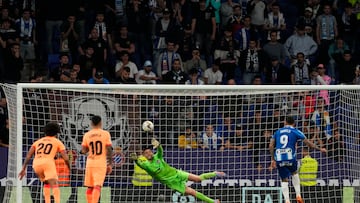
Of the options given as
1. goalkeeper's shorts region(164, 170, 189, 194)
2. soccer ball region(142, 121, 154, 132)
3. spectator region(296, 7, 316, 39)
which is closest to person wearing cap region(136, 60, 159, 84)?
spectator region(296, 7, 316, 39)

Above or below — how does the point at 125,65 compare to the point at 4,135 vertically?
above

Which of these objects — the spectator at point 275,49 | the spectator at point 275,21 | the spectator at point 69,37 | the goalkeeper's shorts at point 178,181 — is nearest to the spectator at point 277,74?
the spectator at point 275,49

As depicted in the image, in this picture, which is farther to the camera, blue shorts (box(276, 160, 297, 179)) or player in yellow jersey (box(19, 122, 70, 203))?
blue shorts (box(276, 160, 297, 179))

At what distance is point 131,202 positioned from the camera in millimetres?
23047

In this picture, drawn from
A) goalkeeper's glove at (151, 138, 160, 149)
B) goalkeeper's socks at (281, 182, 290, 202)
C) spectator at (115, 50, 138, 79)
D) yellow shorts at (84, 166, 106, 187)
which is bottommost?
goalkeeper's socks at (281, 182, 290, 202)

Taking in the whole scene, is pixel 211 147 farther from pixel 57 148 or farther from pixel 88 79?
pixel 88 79

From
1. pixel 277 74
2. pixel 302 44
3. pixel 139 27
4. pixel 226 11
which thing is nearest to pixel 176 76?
pixel 139 27

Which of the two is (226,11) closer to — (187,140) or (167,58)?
(167,58)

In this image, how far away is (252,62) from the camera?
28062 mm

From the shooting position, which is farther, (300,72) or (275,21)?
(275,21)

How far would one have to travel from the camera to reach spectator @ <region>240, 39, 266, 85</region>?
28031 millimetres

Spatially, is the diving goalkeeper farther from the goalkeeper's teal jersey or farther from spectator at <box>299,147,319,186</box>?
spectator at <box>299,147,319,186</box>

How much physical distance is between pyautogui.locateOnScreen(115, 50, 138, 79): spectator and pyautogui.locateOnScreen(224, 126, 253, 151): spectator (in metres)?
4.84

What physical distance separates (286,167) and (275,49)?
719 cm
